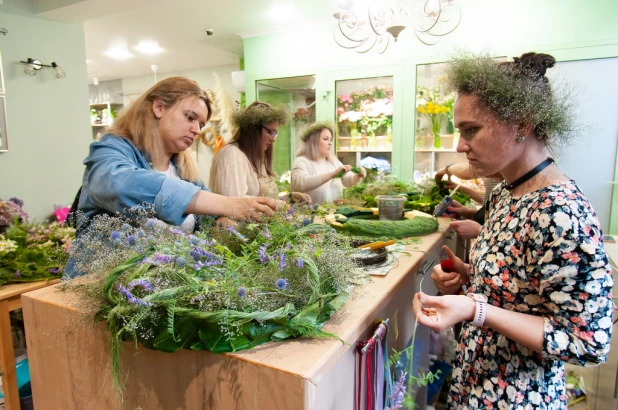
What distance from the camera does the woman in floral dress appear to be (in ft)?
2.65

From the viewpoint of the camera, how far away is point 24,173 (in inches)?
126

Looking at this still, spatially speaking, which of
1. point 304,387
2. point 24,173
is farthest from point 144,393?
point 24,173

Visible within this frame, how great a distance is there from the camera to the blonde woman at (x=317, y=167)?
10.2 ft

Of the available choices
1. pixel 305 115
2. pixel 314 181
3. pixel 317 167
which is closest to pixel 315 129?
pixel 317 167

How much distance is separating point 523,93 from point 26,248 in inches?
92.4

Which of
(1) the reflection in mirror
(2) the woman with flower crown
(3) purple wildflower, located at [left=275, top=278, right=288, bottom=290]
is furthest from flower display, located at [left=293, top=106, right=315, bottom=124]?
(3) purple wildflower, located at [left=275, top=278, right=288, bottom=290]

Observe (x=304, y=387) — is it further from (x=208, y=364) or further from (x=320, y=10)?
(x=320, y=10)

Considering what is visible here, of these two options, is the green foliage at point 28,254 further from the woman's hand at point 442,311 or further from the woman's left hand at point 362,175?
the woman's left hand at point 362,175

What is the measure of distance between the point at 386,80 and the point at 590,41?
→ 5.44 feet

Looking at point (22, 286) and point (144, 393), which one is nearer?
point (144, 393)

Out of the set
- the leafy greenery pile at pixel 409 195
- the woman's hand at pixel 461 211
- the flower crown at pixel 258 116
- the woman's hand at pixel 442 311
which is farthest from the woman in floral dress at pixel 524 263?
the flower crown at pixel 258 116

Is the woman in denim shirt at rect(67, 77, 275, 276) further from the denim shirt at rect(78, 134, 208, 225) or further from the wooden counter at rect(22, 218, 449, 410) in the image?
the wooden counter at rect(22, 218, 449, 410)

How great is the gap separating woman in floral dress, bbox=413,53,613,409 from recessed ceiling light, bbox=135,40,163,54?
4.97m

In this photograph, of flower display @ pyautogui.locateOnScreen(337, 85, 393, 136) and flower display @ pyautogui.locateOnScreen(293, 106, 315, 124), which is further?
flower display @ pyautogui.locateOnScreen(293, 106, 315, 124)
